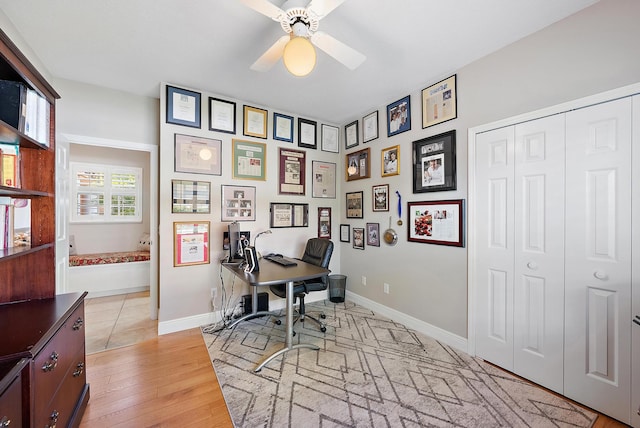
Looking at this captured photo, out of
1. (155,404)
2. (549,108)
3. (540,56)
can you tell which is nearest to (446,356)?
(549,108)

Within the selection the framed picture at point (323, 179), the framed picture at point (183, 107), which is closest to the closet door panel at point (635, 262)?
the framed picture at point (323, 179)

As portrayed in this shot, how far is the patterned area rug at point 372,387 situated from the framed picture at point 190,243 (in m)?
0.89

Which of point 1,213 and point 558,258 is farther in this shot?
point 558,258

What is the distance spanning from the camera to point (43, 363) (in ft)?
3.82

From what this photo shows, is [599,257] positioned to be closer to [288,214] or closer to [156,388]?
[288,214]

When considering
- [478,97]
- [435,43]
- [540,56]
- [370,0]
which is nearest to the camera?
[370,0]

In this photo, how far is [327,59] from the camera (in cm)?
236

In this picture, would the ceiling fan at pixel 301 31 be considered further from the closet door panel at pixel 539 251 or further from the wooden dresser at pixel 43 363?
the wooden dresser at pixel 43 363

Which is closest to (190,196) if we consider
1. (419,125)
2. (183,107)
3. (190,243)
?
(190,243)

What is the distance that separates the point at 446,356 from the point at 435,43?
275 centimetres

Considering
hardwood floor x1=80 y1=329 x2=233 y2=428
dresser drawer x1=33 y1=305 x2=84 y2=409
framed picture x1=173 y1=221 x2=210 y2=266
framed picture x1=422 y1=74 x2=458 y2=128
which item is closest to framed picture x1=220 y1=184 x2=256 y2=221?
A: framed picture x1=173 y1=221 x2=210 y2=266

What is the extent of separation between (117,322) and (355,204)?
11.1ft

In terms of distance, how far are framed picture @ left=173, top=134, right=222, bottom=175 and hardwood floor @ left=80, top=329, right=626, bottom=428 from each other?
1.88 metres

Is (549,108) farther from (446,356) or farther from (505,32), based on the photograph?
(446,356)
